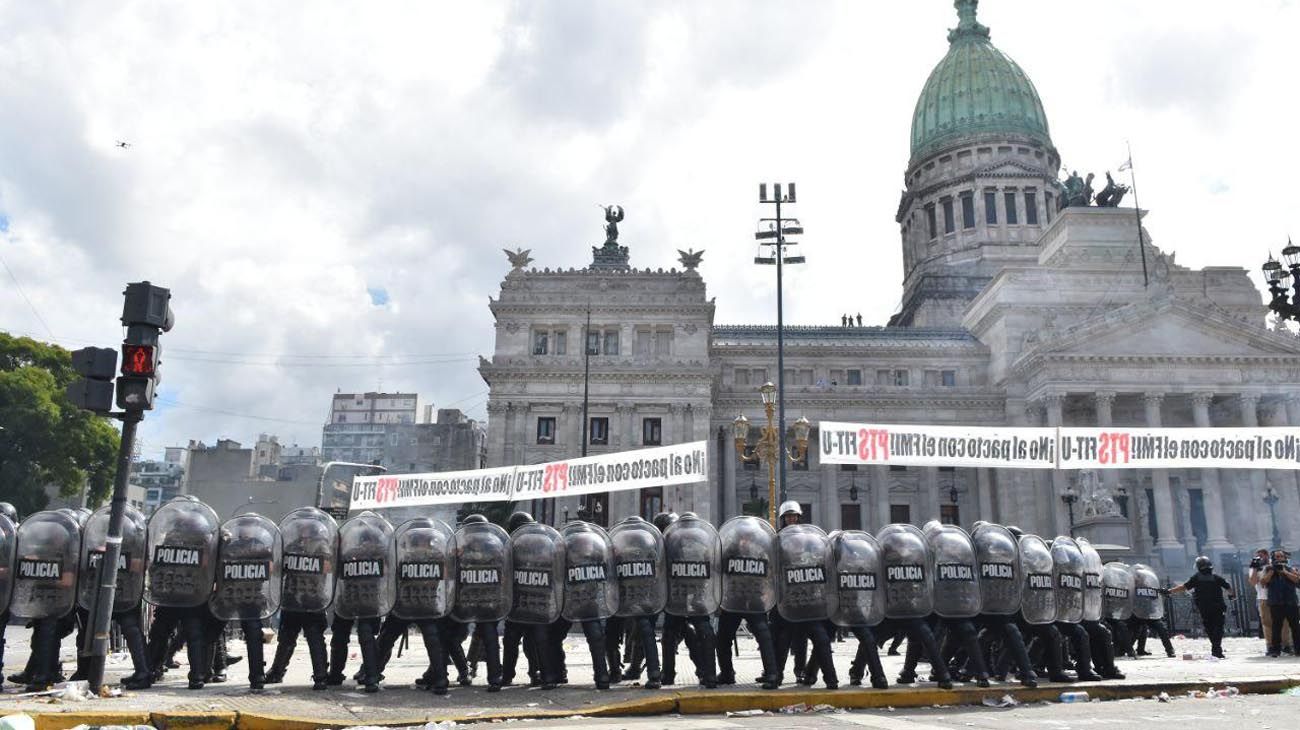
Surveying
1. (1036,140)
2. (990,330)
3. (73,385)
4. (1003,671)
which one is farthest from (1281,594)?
(1036,140)

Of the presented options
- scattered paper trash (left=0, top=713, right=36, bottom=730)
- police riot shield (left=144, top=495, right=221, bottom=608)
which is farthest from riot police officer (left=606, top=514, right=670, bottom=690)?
scattered paper trash (left=0, top=713, right=36, bottom=730)

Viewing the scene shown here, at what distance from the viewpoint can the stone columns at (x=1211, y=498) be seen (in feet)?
150

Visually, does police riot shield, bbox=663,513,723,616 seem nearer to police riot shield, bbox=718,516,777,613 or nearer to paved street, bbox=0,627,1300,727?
police riot shield, bbox=718,516,777,613

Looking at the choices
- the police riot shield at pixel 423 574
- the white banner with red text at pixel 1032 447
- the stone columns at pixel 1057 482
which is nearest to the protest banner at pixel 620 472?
the white banner with red text at pixel 1032 447

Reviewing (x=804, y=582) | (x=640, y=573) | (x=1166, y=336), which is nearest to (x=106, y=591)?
(x=640, y=573)

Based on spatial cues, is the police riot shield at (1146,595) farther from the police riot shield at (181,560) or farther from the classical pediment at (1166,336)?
the classical pediment at (1166,336)

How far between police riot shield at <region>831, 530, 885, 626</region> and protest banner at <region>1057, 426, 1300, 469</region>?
9.69 metres

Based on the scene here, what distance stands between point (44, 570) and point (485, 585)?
5001mm

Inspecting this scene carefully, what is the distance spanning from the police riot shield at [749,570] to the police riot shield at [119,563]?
6.99m

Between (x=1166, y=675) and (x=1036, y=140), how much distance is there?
7301cm

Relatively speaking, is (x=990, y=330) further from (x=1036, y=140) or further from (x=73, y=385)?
(x=73, y=385)

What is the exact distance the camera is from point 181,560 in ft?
35.4

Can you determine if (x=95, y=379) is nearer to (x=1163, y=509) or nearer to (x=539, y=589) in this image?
(x=539, y=589)

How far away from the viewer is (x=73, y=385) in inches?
397
